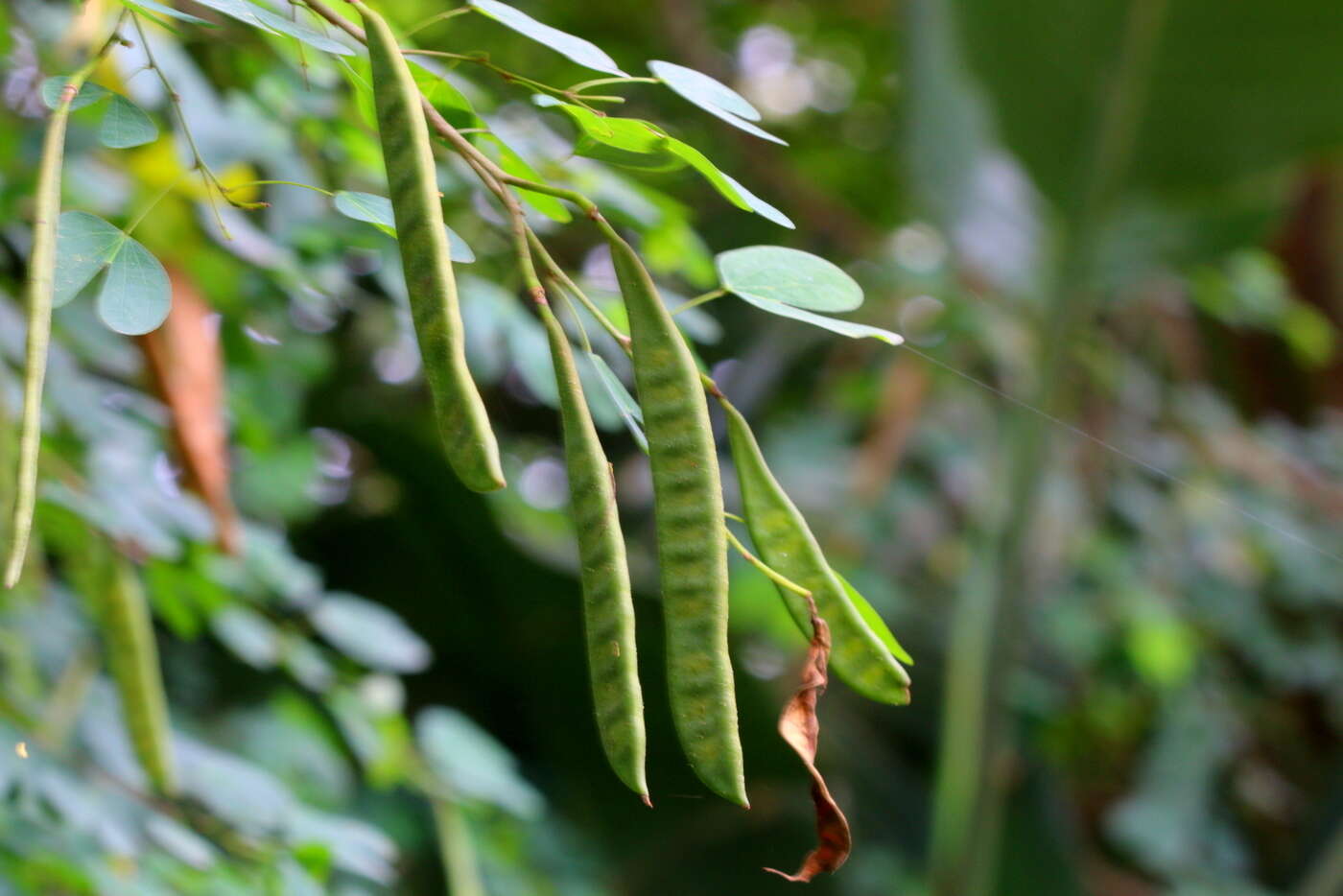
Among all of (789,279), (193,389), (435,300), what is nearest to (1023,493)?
(193,389)

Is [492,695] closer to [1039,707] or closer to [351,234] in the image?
[1039,707]

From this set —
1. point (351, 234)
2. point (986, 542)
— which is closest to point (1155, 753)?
point (986, 542)

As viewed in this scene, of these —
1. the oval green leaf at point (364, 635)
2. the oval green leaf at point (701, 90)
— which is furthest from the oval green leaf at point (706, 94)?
the oval green leaf at point (364, 635)

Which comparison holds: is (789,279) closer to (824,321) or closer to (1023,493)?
(824,321)

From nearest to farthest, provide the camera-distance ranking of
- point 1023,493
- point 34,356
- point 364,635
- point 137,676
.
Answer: point 34,356, point 137,676, point 364,635, point 1023,493

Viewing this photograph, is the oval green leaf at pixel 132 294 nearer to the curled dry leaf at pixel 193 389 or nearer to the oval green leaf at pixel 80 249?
the oval green leaf at pixel 80 249

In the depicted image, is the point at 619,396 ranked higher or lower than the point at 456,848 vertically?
higher
